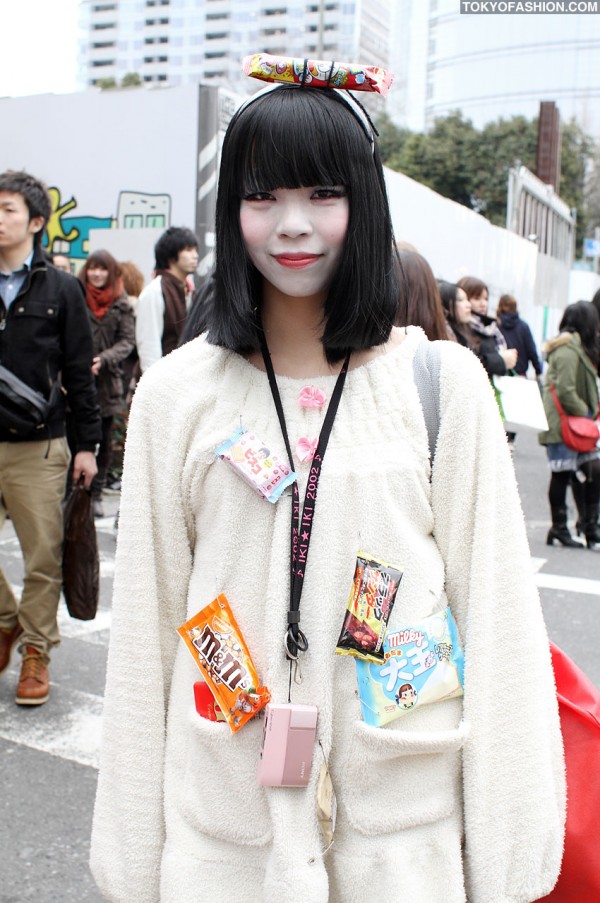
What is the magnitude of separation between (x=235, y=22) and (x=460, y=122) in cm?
11193

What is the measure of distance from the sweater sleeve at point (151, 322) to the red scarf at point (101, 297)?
1367 millimetres

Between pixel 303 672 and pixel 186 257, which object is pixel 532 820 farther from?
pixel 186 257

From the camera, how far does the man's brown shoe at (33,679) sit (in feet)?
13.7

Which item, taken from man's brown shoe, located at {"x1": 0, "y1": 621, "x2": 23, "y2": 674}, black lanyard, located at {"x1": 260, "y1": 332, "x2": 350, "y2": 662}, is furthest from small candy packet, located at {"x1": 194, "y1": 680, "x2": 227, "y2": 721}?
man's brown shoe, located at {"x1": 0, "y1": 621, "x2": 23, "y2": 674}

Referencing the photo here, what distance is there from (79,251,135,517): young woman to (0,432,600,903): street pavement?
1.69 metres

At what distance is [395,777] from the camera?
1.50 m

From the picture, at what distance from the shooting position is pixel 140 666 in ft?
5.20

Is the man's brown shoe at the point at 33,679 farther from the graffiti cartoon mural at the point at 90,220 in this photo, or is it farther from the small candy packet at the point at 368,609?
the graffiti cartoon mural at the point at 90,220

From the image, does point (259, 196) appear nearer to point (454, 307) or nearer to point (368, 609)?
point (368, 609)

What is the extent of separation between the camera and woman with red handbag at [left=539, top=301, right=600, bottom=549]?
7.64 m

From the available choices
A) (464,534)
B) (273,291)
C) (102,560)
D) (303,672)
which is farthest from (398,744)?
(102,560)

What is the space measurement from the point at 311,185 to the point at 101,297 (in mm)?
6729

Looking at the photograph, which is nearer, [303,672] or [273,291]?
[303,672]

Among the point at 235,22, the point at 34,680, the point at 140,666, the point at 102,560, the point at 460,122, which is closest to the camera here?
the point at 140,666
